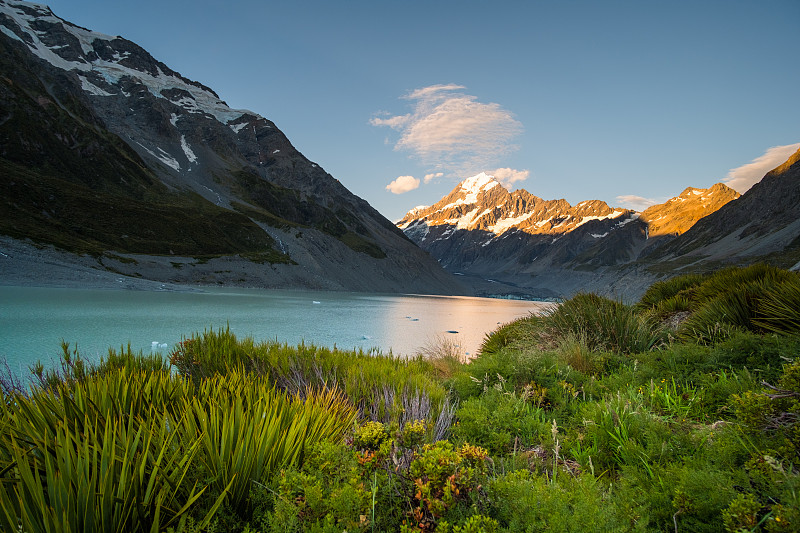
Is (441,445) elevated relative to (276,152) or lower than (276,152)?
lower

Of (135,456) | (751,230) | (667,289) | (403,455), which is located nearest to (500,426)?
(403,455)

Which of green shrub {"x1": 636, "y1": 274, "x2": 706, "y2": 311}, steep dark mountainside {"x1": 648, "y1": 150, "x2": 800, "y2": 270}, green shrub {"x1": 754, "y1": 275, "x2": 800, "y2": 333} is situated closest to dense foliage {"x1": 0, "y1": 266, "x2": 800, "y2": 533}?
green shrub {"x1": 754, "y1": 275, "x2": 800, "y2": 333}

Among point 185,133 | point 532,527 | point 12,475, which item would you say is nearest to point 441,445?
point 532,527

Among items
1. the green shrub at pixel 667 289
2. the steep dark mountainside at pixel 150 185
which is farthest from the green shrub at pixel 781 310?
the steep dark mountainside at pixel 150 185

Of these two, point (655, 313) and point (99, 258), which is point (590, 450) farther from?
point (99, 258)

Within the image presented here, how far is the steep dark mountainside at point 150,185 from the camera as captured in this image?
218ft

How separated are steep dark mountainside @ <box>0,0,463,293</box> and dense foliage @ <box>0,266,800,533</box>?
63.0 m

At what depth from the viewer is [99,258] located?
54.7 metres

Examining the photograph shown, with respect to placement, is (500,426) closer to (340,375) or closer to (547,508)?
(547,508)

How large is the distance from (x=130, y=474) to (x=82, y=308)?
30.4 meters

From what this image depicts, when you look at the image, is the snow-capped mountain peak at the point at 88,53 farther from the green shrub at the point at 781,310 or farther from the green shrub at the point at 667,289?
the green shrub at the point at 781,310

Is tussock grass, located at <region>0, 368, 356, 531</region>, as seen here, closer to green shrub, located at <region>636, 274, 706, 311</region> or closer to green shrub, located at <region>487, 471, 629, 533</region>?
green shrub, located at <region>487, 471, 629, 533</region>

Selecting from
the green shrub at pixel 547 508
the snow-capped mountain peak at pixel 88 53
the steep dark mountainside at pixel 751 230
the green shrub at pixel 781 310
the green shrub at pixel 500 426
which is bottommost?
the green shrub at pixel 500 426

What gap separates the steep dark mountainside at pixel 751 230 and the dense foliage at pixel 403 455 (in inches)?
4739
